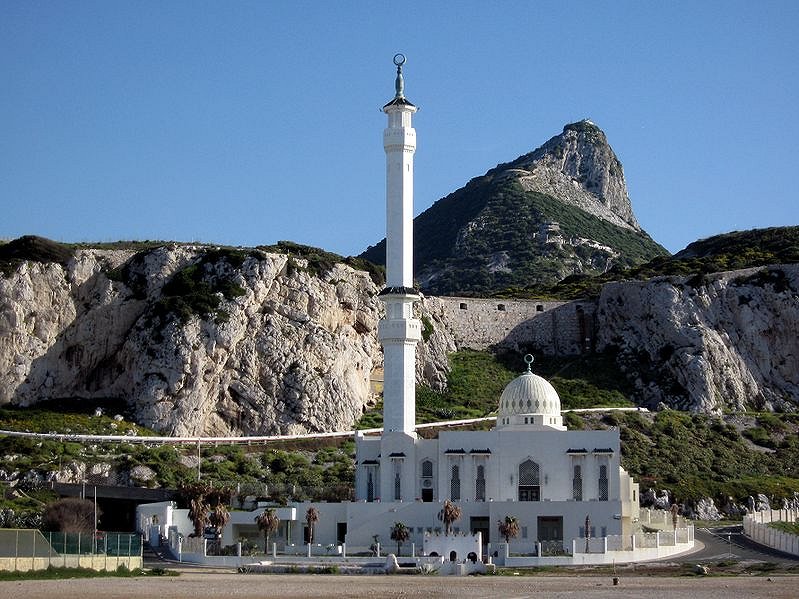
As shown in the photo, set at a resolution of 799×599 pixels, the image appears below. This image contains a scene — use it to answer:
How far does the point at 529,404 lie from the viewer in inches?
3450

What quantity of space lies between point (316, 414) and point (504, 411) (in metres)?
22.3

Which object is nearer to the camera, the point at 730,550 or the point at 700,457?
the point at 730,550

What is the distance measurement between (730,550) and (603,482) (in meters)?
8.12

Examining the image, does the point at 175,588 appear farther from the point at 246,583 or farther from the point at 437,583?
the point at 437,583

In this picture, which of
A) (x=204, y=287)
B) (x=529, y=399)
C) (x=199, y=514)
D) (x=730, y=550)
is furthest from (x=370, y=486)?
(x=204, y=287)

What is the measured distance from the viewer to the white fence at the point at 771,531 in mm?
77312

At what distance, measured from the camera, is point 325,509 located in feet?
270

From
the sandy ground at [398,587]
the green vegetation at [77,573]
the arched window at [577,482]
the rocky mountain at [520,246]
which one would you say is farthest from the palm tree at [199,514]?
the rocky mountain at [520,246]

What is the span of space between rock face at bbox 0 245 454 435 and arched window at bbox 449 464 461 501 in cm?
2370

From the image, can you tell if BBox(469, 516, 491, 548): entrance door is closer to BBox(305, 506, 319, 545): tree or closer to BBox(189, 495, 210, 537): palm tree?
BBox(305, 506, 319, 545): tree

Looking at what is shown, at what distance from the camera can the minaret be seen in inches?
3376

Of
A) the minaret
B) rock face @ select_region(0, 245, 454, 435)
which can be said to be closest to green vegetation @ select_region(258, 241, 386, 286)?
rock face @ select_region(0, 245, 454, 435)

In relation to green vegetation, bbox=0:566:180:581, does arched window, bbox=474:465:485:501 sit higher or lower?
higher

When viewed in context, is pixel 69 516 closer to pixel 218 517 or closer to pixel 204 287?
pixel 218 517
